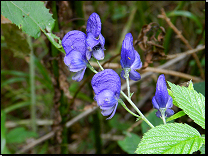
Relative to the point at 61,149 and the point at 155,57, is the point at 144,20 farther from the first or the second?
the point at 61,149

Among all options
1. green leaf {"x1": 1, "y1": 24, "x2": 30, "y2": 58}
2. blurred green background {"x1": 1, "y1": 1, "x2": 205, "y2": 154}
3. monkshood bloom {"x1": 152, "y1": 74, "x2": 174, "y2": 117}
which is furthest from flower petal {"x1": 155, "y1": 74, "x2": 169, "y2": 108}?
green leaf {"x1": 1, "y1": 24, "x2": 30, "y2": 58}

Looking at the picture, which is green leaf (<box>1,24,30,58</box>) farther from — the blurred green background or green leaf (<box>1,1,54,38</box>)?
green leaf (<box>1,1,54,38</box>)

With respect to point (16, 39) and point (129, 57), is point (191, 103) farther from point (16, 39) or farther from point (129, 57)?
point (16, 39)

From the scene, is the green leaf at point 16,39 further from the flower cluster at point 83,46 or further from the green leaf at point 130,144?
the green leaf at point 130,144

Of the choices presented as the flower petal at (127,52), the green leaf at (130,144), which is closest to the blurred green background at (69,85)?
the green leaf at (130,144)

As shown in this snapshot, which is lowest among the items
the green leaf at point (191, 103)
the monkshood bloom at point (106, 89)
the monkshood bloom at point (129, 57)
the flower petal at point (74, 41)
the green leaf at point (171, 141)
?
the green leaf at point (171, 141)

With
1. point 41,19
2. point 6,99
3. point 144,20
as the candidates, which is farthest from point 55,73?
point 6,99
